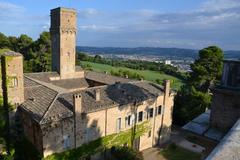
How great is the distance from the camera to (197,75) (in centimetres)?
4222

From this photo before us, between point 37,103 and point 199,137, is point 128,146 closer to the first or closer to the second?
point 37,103

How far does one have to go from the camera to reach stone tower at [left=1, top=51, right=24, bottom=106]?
789 inches

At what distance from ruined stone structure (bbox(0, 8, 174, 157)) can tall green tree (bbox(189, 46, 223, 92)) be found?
47.8ft

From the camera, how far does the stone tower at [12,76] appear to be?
2004 cm

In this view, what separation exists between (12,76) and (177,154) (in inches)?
845

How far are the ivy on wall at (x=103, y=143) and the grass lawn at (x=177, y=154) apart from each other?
12.9 ft

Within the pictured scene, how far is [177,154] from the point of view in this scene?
27.6 meters

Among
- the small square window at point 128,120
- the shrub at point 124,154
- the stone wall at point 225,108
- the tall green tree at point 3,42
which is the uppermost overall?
the tall green tree at point 3,42

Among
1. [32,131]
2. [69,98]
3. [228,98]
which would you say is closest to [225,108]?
[228,98]

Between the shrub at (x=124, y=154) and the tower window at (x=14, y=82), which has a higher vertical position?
the tower window at (x=14, y=82)

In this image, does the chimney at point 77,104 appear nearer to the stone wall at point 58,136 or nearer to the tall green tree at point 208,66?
the stone wall at point 58,136

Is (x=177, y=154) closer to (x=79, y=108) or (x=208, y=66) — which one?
(x=79, y=108)

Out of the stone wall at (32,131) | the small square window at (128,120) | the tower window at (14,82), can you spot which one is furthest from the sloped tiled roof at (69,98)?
the tower window at (14,82)

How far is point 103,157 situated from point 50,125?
8016mm
